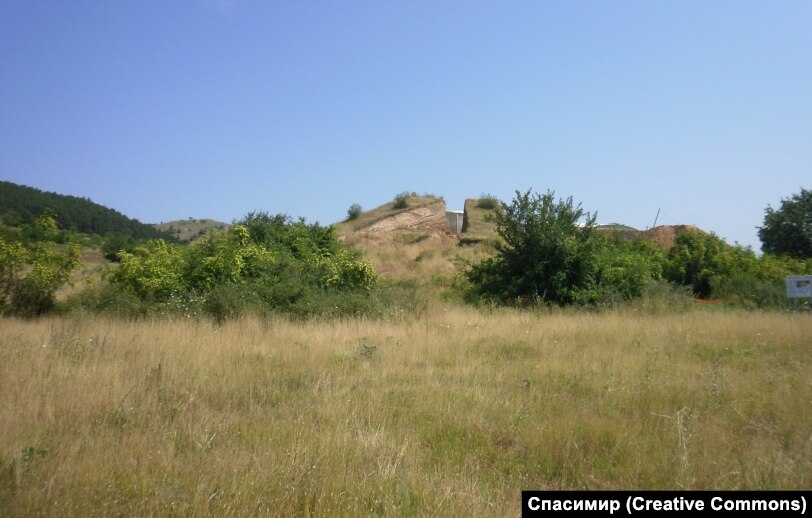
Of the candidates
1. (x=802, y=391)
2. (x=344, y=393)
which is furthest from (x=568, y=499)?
(x=802, y=391)

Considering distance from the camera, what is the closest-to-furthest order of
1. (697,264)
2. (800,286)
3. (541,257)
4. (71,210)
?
(800,286)
(541,257)
(697,264)
(71,210)

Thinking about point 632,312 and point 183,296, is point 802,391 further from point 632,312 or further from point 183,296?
point 183,296

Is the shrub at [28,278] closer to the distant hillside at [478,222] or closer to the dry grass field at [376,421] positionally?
the dry grass field at [376,421]

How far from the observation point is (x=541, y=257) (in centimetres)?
1838

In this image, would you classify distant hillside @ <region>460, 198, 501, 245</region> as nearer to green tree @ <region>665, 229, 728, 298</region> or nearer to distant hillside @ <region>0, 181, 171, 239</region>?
green tree @ <region>665, 229, 728, 298</region>

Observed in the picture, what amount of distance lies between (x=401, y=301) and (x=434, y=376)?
23.8ft

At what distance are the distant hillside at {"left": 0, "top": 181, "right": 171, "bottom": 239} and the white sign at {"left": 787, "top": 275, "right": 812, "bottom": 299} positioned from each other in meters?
38.3

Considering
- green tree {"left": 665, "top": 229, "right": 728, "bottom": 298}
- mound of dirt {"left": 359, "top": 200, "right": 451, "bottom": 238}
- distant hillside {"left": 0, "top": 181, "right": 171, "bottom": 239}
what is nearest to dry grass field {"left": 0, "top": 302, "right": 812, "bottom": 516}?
green tree {"left": 665, "top": 229, "right": 728, "bottom": 298}

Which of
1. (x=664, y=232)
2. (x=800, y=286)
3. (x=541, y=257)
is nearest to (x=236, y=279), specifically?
(x=541, y=257)

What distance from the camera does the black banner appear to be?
385 centimetres

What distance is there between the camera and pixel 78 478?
3834mm

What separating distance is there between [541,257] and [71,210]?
1771 inches

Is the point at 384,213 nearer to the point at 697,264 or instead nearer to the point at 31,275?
the point at 697,264

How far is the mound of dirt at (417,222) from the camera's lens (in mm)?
40812
